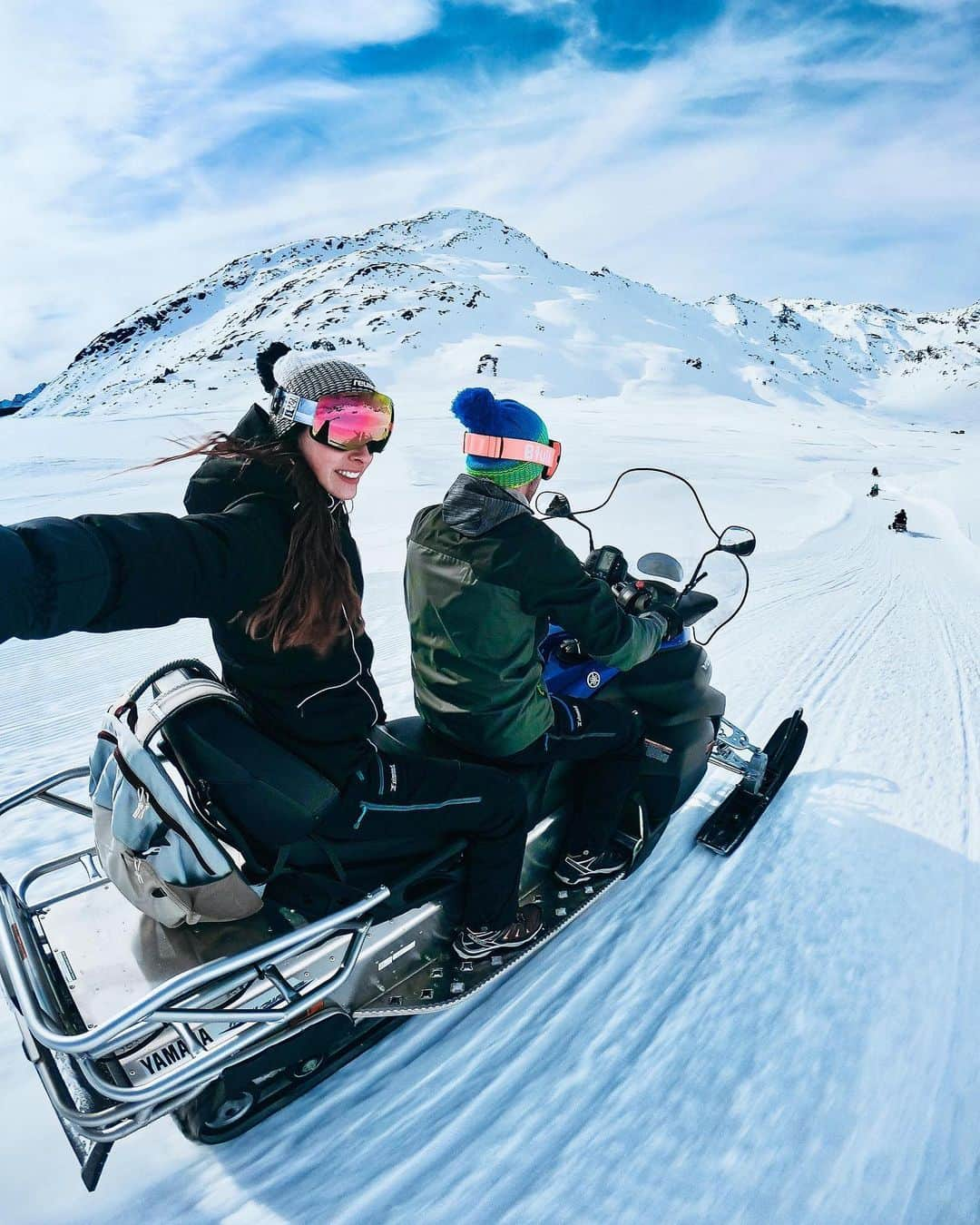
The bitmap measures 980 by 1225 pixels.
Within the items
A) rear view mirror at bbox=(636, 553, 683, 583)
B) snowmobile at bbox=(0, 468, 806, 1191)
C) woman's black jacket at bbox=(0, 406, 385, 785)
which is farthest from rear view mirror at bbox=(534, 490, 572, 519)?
woman's black jacket at bbox=(0, 406, 385, 785)

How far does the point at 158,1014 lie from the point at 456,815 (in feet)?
3.00

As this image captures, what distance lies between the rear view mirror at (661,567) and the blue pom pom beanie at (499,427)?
92 centimetres

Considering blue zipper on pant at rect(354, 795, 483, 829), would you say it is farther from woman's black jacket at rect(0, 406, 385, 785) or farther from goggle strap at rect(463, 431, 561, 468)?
goggle strap at rect(463, 431, 561, 468)

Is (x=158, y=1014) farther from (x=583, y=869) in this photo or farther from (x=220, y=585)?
(x=583, y=869)

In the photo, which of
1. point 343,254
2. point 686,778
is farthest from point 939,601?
point 343,254

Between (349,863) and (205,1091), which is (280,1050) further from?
(349,863)

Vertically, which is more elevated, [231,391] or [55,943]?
[231,391]

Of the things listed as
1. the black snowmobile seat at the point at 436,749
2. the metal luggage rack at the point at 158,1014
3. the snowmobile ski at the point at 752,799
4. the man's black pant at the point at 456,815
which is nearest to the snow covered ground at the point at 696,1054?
the snowmobile ski at the point at 752,799

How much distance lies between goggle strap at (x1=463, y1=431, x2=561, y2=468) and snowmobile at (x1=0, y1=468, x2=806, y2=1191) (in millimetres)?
923

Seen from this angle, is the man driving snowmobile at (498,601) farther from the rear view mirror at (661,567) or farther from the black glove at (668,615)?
the rear view mirror at (661,567)

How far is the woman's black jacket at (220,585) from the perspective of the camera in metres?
1.17

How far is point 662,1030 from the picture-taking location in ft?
8.32

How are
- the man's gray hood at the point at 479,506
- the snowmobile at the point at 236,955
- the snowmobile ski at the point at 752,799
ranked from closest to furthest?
1. the snowmobile at the point at 236,955
2. the man's gray hood at the point at 479,506
3. the snowmobile ski at the point at 752,799

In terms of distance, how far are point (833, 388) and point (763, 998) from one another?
16370 centimetres
